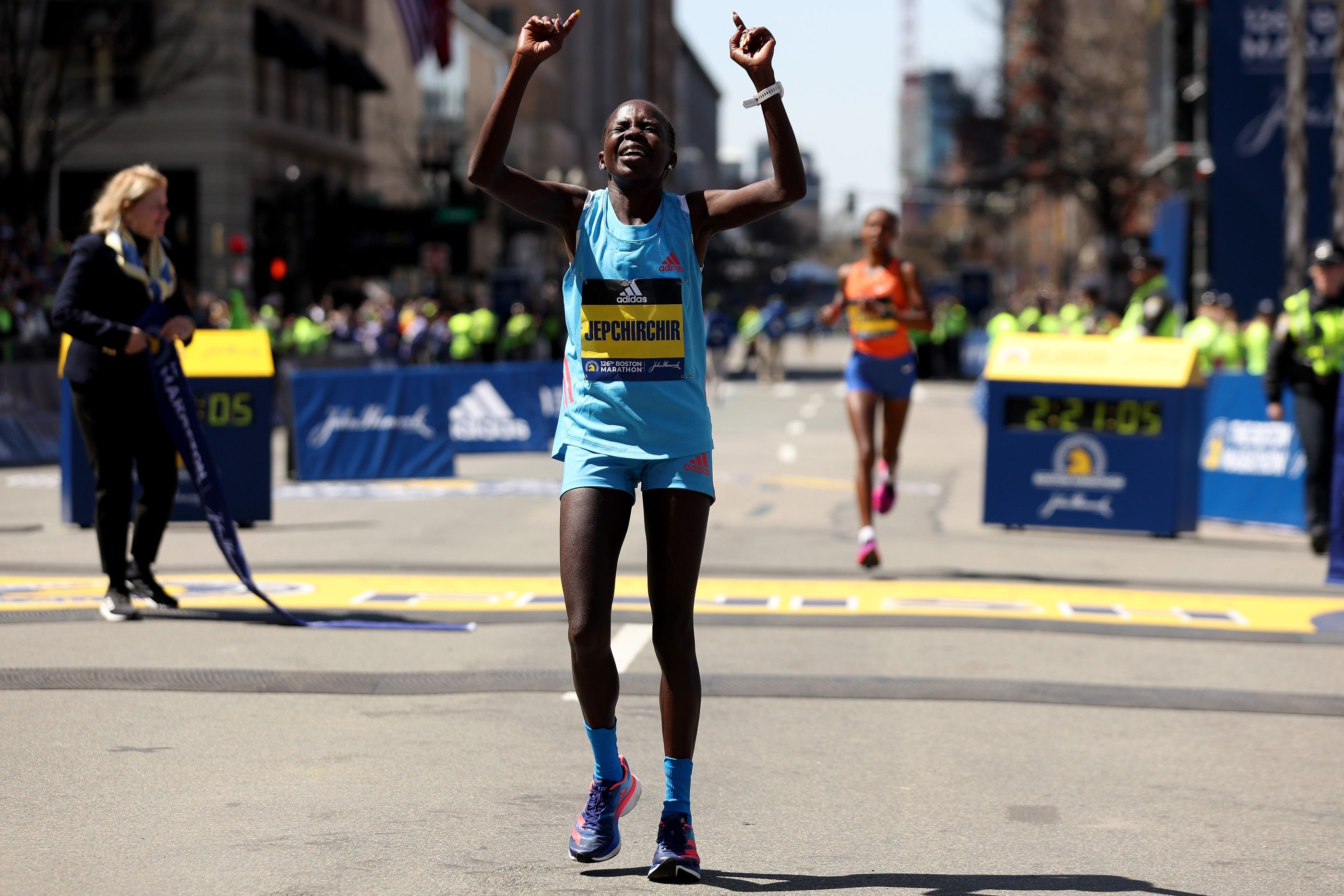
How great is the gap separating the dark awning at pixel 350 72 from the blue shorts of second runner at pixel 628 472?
4527cm

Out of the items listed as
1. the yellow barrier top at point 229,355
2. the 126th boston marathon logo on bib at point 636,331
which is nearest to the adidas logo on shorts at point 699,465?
the 126th boston marathon logo on bib at point 636,331

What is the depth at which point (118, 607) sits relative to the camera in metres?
8.12

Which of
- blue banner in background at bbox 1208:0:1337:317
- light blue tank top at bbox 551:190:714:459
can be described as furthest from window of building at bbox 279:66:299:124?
light blue tank top at bbox 551:190:714:459

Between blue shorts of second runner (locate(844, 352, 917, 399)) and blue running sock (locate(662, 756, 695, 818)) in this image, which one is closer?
blue running sock (locate(662, 756, 695, 818))

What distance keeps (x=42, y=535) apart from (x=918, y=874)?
350 inches

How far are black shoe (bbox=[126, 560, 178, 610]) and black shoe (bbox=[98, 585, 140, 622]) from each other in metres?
0.13

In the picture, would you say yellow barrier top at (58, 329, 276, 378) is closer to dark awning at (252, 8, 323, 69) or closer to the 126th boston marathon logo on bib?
the 126th boston marathon logo on bib

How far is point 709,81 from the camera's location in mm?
178875

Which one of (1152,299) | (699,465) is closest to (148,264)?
(699,465)

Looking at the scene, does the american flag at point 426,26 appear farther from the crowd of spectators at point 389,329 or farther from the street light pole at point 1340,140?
the street light pole at point 1340,140

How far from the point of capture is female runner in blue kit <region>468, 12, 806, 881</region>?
4.50 metres

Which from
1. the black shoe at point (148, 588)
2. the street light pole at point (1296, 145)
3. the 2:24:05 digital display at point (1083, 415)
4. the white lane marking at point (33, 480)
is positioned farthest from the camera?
the street light pole at point (1296, 145)

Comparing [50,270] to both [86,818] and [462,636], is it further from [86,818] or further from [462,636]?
[86,818]

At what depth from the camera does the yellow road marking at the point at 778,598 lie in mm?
8773
